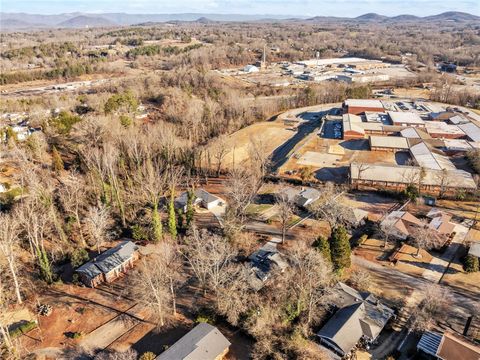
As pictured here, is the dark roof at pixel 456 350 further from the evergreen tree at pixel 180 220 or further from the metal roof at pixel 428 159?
the metal roof at pixel 428 159

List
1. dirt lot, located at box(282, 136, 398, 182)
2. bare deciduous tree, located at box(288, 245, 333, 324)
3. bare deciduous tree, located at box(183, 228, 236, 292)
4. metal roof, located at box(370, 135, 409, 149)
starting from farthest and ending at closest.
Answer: metal roof, located at box(370, 135, 409, 149) < dirt lot, located at box(282, 136, 398, 182) < bare deciduous tree, located at box(183, 228, 236, 292) < bare deciduous tree, located at box(288, 245, 333, 324)

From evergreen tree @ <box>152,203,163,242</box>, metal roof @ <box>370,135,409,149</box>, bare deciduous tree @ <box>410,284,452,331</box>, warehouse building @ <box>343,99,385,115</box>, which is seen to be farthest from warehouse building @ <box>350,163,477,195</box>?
warehouse building @ <box>343,99,385,115</box>

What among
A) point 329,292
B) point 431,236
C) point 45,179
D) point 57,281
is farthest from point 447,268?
point 45,179

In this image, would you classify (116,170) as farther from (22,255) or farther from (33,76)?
(33,76)

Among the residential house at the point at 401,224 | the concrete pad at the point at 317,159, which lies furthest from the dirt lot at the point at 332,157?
the residential house at the point at 401,224

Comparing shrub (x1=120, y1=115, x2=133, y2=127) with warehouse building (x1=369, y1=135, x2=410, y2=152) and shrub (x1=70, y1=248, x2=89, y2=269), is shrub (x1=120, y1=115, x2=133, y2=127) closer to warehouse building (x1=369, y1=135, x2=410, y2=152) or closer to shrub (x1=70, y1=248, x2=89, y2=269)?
shrub (x1=70, y1=248, x2=89, y2=269)
